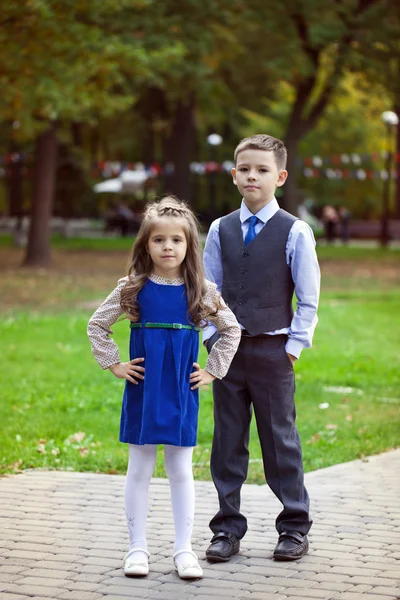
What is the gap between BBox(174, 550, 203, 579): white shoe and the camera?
493cm

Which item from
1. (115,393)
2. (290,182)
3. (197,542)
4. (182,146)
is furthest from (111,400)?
(182,146)

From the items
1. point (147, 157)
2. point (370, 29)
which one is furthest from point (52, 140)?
point (147, 157)

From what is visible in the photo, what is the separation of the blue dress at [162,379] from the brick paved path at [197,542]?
615mm

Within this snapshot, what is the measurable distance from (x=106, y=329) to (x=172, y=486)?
2.41ft

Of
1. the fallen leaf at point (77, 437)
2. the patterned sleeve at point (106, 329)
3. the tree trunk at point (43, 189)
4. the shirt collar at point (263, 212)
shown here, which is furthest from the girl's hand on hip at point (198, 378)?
the tree trunk at point (43, 189)

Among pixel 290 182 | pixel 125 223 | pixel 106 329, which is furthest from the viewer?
pixel 125 223

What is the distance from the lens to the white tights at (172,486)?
16.5ft

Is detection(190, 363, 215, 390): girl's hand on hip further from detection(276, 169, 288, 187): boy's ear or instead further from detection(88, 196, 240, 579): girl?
detection(276, 169, 288, 187): boy's ear

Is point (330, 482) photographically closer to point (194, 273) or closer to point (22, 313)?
point (194, 273)

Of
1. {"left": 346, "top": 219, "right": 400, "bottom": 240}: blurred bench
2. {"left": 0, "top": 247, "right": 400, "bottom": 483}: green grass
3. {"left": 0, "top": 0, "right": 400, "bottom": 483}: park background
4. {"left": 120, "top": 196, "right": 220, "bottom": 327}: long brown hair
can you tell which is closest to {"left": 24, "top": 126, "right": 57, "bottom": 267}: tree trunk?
{"left": 0, "top": 0, "right": 400, "bottom": 483}: park background

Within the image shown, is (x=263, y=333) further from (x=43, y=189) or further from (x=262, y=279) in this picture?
(x=43, y=189)

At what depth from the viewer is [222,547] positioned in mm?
5281

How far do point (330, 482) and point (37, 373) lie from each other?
490 cm

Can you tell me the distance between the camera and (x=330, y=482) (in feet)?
22.7
